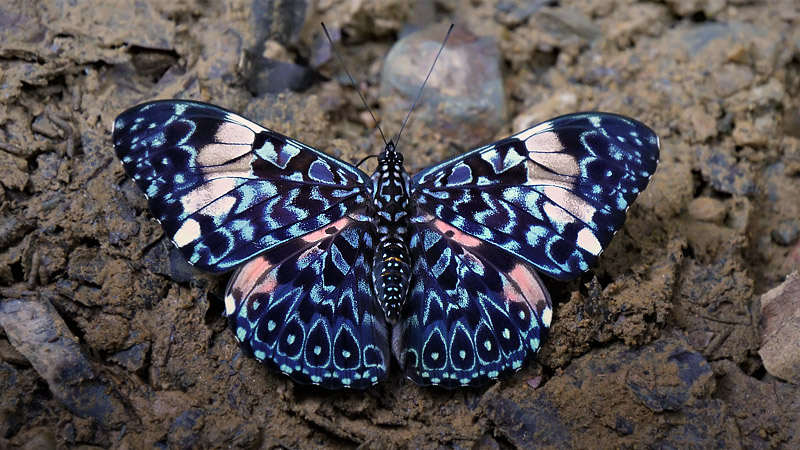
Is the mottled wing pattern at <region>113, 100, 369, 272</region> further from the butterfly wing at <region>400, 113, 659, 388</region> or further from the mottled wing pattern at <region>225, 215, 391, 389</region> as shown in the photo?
the butterfly wing at <region>400, 113, 659, 388</region>

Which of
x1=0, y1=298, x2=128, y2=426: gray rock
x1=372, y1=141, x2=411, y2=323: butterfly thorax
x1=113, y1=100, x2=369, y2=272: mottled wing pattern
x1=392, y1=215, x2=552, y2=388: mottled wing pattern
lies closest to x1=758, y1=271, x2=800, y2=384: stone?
x1=392, y1=215, x2=552, y2=388: mottled wing pattern

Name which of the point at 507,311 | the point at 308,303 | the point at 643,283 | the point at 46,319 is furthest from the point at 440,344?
the point at 46,319

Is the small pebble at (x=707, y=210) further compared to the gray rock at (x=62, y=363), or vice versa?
the small pebble at (x=707, y=210)

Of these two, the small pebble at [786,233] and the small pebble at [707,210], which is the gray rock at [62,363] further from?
the small pebble at [786,233]

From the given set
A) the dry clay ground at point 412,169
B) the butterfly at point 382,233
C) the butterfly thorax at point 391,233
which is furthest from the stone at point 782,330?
the butterfly thorax at point 391,233

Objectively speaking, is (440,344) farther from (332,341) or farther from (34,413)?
(34,413)

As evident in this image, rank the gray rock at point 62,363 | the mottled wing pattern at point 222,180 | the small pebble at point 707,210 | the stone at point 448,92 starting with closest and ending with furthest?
the gray rock at point 62,363 < the mottled wing pattern at point 222,180 < the small pebble at point 707,210 < the stone at point 448,92
